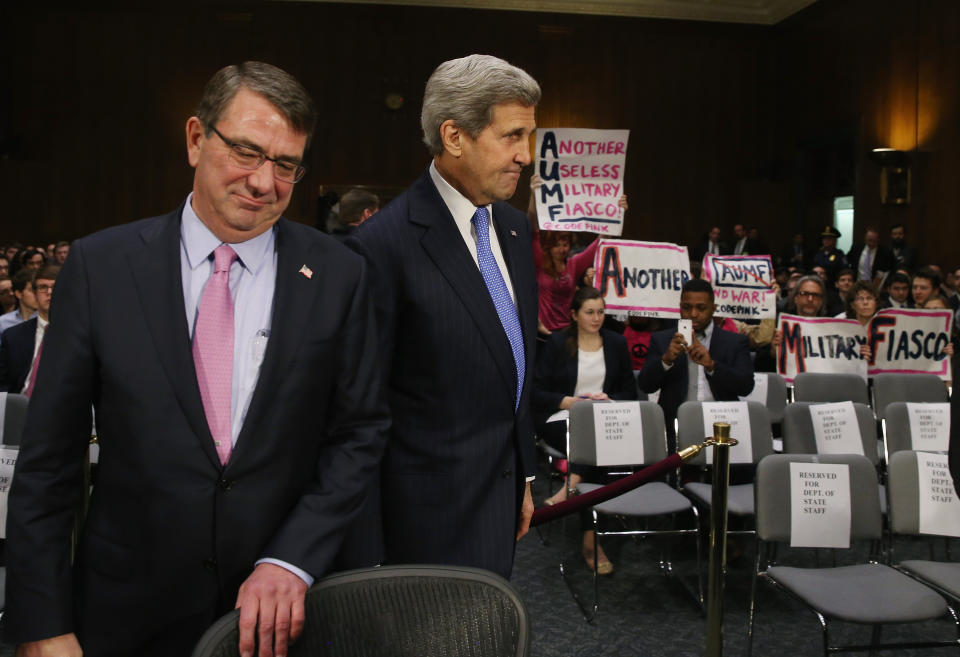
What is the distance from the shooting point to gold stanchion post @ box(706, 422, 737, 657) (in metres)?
2.43

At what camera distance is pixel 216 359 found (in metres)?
1.26

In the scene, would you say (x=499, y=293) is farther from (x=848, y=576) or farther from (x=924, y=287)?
(x=924, y=287)

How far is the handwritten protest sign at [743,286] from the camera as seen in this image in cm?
600

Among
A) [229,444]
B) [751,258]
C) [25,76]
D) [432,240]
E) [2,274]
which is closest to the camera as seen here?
[229,444]

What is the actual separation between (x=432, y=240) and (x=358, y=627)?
2.44 ft

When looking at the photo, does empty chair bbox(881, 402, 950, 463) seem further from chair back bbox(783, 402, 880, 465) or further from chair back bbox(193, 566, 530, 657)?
chair back bbox(193, 566, 530, 657)

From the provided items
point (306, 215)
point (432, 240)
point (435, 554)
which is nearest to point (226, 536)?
point (435, 554)

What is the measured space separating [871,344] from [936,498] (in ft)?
7.85

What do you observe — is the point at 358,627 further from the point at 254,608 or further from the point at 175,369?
the point at 175,369

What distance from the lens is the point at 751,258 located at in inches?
239

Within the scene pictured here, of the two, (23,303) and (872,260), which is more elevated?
(872,260)

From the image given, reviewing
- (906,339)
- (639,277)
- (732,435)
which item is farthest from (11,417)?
(906,339)

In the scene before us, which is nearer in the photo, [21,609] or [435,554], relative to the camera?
[21,609]

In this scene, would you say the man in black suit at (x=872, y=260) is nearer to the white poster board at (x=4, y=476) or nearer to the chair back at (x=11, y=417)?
the chair back at (x=11, y=417)
